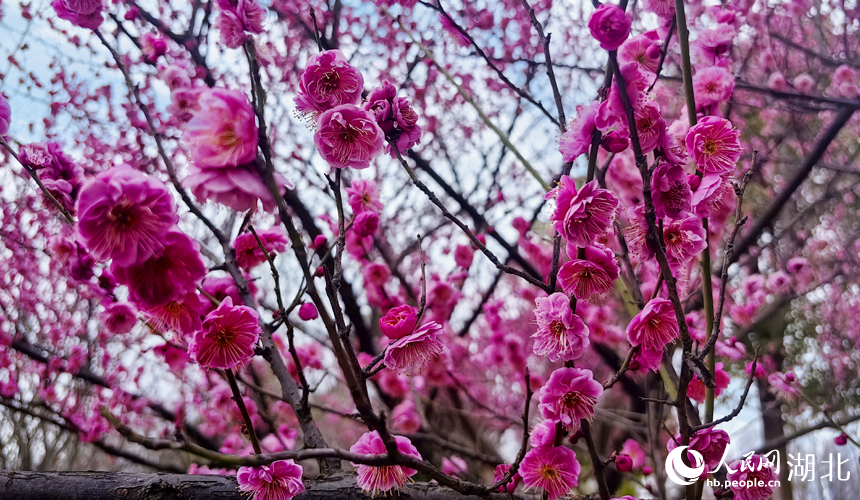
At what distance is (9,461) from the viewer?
5637 mm

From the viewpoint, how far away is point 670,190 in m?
1.14

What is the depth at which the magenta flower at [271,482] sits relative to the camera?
3.79 ft

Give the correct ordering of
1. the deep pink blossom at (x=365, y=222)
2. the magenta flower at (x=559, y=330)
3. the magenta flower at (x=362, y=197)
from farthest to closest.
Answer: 1. the magenta flower at (x=362, y=197)
2. the deep pink blossom at (x=365, y=222)
3. the magenta flower at (x=559, y=330)

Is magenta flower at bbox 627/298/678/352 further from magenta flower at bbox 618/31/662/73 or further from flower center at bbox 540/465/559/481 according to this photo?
magenta flower at bbox 618/31/662/73

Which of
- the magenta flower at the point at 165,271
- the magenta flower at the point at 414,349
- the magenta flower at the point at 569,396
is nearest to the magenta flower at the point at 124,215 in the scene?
the magenta flower at the point at 165,271

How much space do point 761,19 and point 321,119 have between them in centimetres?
568

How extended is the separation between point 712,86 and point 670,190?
1.88ft

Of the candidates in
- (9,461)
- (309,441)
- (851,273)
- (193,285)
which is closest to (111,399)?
(9,461)

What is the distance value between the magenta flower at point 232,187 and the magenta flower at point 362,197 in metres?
1.13

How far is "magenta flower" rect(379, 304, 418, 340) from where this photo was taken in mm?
1038

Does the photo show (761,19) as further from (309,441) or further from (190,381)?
(190,381)

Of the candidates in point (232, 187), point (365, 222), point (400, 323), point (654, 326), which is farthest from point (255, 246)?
point (654, 326)

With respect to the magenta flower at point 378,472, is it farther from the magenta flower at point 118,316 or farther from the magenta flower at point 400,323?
the magenta flower at point 118,316

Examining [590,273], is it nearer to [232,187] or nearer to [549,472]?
[549,472]
